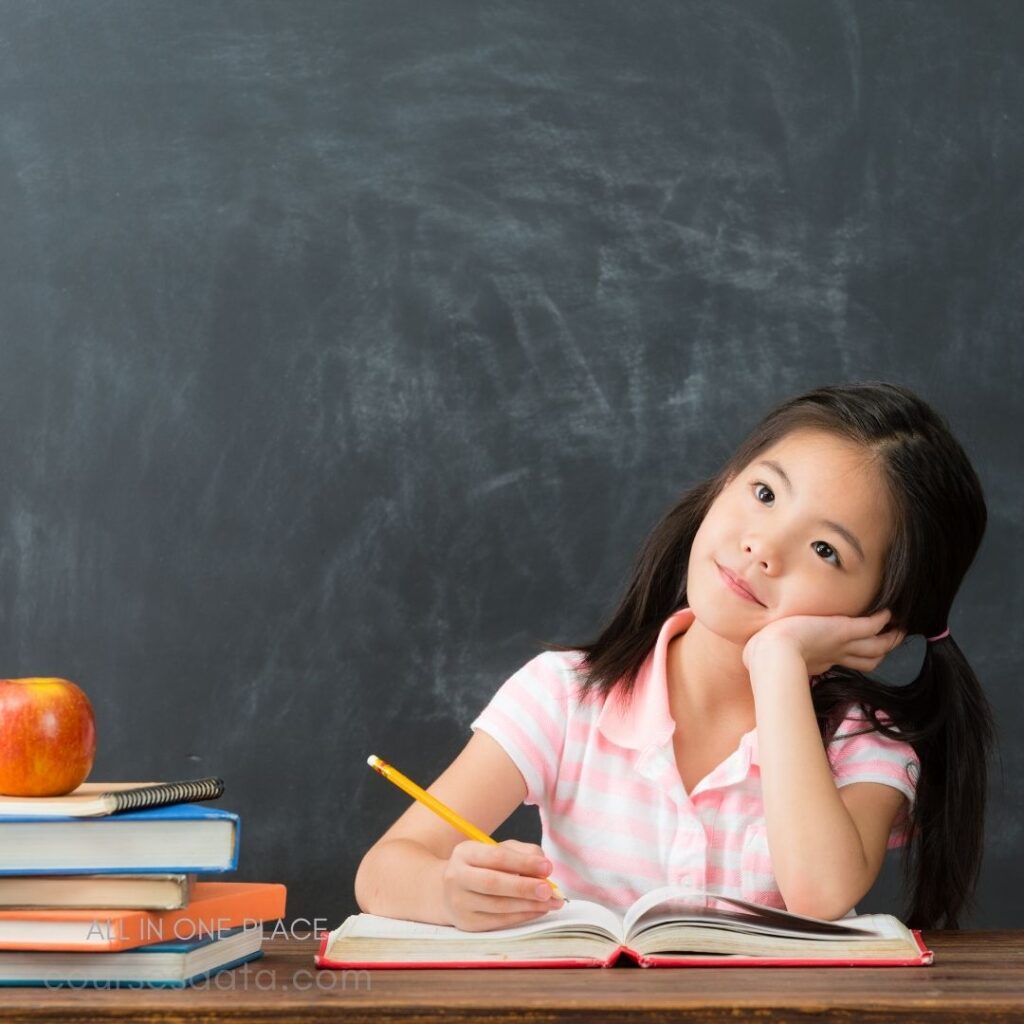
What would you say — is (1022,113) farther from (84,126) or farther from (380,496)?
(84,126)

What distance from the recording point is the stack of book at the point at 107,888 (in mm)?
905

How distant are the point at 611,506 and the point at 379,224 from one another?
0.59m

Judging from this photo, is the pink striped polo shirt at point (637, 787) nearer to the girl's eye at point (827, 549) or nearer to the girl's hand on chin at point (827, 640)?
the girl's hand on chin at point (827, 640)

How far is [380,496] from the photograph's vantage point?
217 cm

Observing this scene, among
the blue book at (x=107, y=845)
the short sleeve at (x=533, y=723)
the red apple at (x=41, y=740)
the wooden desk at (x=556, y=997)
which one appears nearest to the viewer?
the wooden desk at (x=556, y=997)

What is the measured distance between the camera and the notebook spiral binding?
936 millimetres

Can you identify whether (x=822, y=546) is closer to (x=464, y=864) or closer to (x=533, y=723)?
(x=533, y=723)

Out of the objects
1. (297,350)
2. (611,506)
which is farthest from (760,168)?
(297,350)

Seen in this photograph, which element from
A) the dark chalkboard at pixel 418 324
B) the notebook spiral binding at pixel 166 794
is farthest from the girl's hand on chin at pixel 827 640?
the dark chalkboard at pixel 418 324

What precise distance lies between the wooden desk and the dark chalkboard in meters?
1.20

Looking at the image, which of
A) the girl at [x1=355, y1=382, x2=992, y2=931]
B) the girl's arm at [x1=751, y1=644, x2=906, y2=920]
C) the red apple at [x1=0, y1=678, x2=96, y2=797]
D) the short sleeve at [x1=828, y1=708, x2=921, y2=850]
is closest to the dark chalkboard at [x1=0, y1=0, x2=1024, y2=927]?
the girl at [x1=355, y1=382, x2=992, y2=931]

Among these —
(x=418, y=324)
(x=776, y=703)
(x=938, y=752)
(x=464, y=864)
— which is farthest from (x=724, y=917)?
(x=418, y=324)

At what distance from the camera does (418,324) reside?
2.20m

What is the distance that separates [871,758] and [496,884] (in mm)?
596
